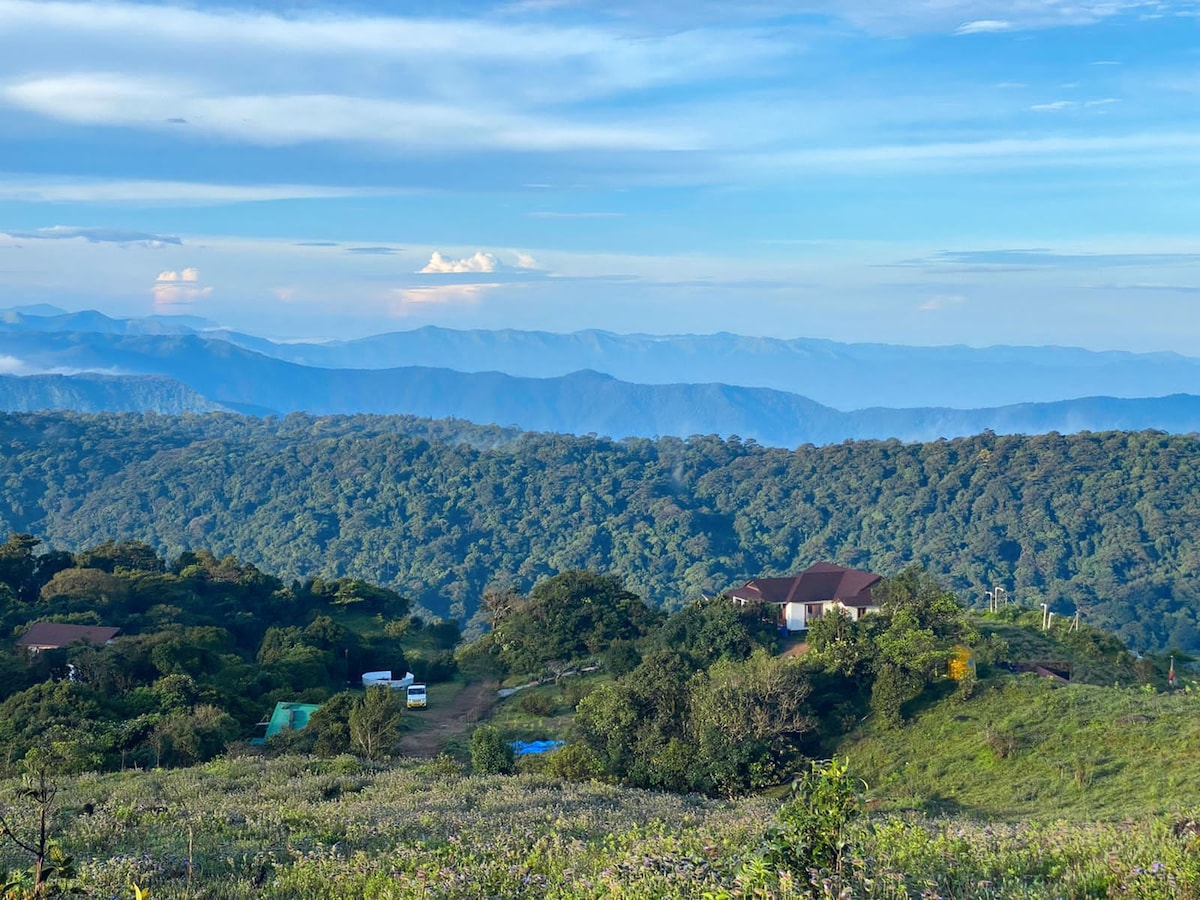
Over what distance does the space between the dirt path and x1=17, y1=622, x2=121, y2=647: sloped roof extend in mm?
9450

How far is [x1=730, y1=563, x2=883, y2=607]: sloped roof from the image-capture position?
31.1 metres

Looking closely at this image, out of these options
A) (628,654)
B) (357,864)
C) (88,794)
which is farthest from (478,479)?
(357,864)

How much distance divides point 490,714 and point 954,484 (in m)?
65.4

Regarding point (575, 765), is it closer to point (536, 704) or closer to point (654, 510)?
point (536, 704)

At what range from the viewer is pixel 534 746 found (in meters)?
21.7

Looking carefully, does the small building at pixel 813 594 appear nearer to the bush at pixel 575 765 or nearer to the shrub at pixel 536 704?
the shrub at pixel 536 704

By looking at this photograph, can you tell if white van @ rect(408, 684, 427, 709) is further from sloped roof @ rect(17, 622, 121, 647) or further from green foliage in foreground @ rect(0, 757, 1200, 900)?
green foliage in foreground @ rect(0, 757, 1200, 900)

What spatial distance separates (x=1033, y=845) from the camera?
22.8ft

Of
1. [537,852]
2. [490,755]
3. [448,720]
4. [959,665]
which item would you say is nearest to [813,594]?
[959,665]

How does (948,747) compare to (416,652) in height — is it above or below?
above

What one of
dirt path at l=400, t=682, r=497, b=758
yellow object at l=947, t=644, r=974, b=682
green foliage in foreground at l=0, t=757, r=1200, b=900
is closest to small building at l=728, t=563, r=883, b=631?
yellow object at l=947, t=644, r=974, b=682

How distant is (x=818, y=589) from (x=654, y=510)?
2260 inches

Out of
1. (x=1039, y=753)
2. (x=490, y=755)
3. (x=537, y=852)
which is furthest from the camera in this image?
(x=490, y=755)

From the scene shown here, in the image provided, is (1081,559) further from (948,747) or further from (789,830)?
(789,830)
